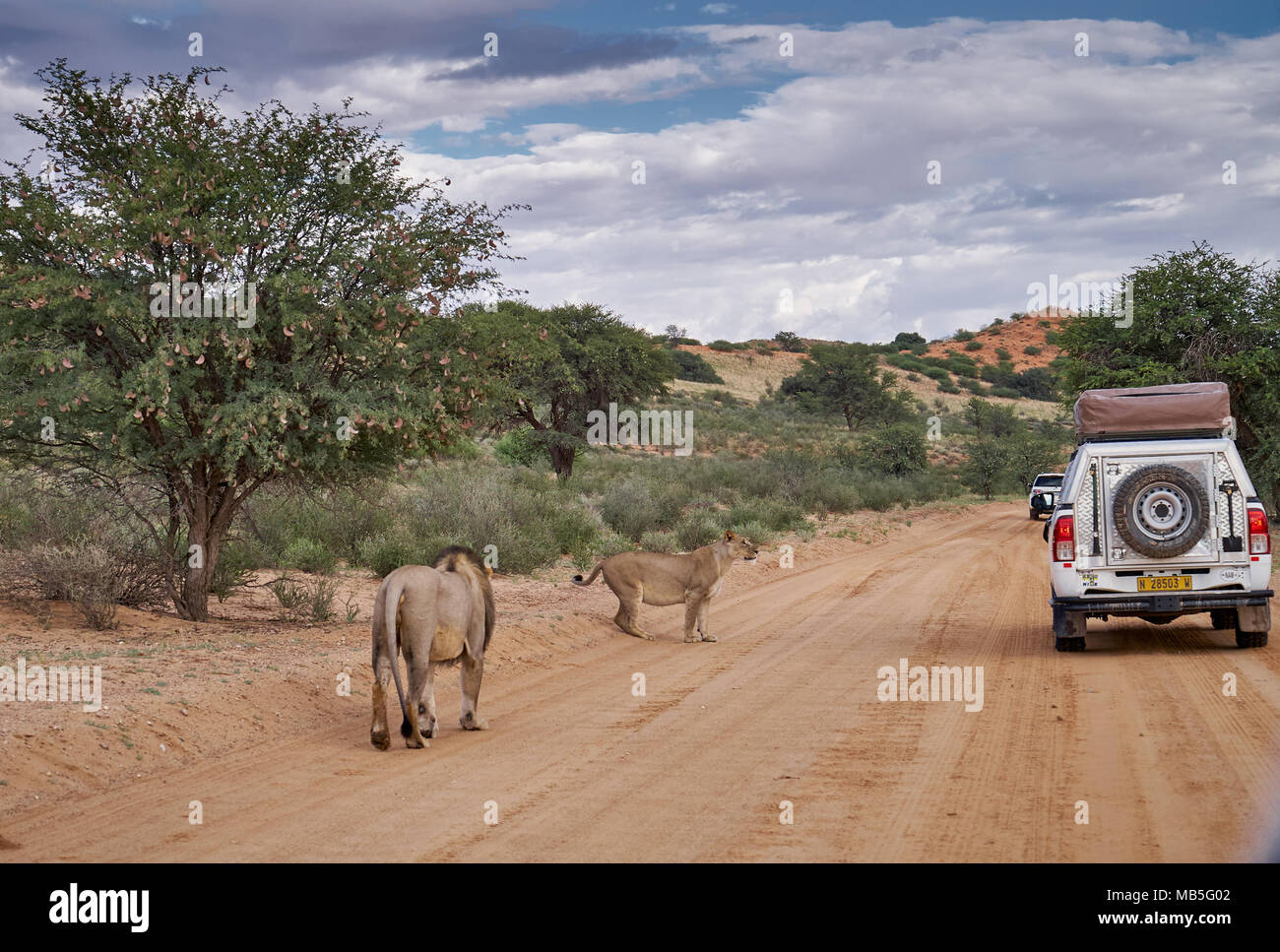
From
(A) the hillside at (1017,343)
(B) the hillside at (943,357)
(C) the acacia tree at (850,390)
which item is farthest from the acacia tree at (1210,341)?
(A) the hillside at (1017,343)

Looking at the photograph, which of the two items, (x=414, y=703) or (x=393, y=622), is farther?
(x=414, y=703)

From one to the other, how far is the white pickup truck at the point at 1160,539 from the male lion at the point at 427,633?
612cm

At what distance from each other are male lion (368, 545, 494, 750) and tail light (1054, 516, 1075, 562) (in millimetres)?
6173

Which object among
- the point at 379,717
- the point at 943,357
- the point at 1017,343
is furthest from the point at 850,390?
the point at 379,717

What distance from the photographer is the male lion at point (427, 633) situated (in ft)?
25.3

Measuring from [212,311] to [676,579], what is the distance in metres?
5.93

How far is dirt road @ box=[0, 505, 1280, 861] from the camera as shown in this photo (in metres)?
5.59

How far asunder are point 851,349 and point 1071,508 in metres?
69.6

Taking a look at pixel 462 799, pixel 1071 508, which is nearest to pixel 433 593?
pixel 462 799

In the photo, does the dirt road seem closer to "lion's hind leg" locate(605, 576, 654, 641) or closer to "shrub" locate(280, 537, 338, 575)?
"lion's hind leg" locate(605, 576, 654, 641)

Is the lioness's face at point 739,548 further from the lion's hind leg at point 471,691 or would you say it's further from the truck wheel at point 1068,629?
the lion's hind leg at point 471,691

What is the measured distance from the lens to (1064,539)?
1156cm

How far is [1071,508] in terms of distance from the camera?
11.6 metres

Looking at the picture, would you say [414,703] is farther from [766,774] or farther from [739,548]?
[739,548]
